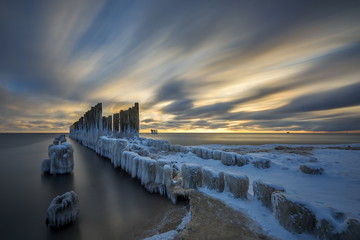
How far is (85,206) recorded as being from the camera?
14.8 feet

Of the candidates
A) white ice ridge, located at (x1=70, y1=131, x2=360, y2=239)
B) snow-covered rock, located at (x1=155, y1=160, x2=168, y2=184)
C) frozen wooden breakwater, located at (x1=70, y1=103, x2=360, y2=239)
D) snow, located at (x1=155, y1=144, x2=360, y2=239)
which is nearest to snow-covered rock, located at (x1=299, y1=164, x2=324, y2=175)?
white ice ridge, located at (x1=70, y1=131, x2=360, y2=239)

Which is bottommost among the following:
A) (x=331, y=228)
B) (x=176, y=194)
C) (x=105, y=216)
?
(x=105, y=216)

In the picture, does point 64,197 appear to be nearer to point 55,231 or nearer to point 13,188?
point 55,231

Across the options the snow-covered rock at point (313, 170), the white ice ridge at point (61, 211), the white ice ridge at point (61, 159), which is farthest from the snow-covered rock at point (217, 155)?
the white ice ridge at point (61, 159)

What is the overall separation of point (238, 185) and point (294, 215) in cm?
137

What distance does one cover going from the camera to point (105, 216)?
13.0 feet

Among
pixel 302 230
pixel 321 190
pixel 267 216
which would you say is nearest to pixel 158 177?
pixel 267 216

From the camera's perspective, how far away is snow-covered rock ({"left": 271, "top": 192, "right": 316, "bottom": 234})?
243 centimetres

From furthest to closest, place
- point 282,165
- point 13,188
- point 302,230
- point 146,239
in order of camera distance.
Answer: point 282,165, point 13,188, point 146,239, point 302,230

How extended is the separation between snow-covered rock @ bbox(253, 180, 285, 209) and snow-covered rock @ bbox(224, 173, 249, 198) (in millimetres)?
248

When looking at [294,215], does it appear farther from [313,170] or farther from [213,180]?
[313,170]

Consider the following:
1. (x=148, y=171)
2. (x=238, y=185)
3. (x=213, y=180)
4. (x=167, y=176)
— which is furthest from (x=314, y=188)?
(x=148, y=171)

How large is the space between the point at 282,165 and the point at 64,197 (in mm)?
8028

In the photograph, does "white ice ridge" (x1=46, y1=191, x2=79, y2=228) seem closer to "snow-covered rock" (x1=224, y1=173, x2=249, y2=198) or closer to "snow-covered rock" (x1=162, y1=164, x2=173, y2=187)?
"snow-covered rock" (x1=162, y1=164, x2=173, y2=187)
